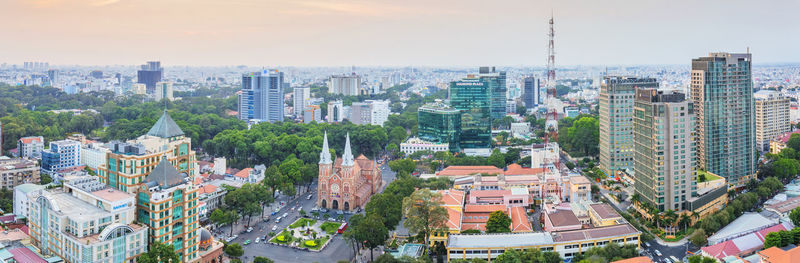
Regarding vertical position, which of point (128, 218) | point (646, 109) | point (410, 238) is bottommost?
point (410, 238)

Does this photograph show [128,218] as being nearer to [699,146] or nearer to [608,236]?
[608,236]

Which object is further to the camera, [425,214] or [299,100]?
[299,100]

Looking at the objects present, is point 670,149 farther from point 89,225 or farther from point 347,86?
point 347,86

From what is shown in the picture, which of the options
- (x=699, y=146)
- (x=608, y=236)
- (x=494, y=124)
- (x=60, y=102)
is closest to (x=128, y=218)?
(x=608, y=236)

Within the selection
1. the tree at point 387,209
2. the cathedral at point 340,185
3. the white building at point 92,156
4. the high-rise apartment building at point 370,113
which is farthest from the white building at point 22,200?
the high-rise apartment building at point 370,113

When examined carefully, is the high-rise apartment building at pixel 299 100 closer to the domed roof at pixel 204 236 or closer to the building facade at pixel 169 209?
the domed roof at pixel 204 236

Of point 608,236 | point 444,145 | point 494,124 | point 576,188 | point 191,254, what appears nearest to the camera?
point 191,254

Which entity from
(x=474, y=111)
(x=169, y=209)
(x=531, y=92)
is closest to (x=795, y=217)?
(x=169, y=209)
